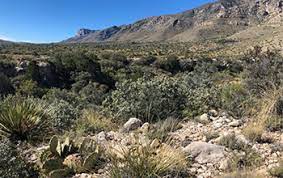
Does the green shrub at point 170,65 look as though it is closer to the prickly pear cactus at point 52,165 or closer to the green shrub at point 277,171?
the prickly pear cactus at point 52,165

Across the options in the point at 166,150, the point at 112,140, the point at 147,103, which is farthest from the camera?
the point at 147,103

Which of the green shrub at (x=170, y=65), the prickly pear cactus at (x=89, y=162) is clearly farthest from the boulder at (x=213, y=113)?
the green shrub at (x=170, y=65)

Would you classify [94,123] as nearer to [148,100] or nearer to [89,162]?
[148,100]

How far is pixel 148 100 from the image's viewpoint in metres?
8.09

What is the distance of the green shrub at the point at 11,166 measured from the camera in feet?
15.7

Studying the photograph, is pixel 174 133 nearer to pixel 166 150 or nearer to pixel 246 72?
pixel 166 150

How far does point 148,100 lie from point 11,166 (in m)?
3.70

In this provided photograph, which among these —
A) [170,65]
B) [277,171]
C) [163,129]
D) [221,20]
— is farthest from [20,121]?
[221,20]

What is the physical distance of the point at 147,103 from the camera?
26.2ft

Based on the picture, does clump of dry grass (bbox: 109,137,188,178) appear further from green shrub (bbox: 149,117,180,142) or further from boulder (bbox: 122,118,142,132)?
boulder (bbox: 122,118,142,132)

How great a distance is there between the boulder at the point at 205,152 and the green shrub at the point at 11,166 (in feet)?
7.07

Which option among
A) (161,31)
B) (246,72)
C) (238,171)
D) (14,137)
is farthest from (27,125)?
(161,31)

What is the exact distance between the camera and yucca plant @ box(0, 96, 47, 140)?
6.42 metres

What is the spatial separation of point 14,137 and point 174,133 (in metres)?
2.67
